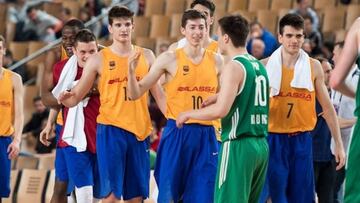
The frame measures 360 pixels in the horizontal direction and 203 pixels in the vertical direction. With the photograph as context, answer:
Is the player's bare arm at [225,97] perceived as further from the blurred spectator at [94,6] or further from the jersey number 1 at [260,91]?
the blurred spectator at [94,6]

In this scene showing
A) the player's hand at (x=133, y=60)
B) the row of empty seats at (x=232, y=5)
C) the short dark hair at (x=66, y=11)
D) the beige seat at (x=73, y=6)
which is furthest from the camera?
the beige seat at (x=73, y=6)

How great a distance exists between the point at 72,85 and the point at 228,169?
2617 millimetres

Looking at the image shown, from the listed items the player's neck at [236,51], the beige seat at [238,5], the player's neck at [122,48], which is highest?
the beige seat at [238,5]

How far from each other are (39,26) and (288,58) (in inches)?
430

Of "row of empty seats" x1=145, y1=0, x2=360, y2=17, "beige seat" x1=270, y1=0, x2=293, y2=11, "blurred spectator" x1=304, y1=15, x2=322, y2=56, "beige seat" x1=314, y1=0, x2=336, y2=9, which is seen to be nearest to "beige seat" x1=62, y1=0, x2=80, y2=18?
"row of empty seats" x1=145, y1=0, x2=360, y2=17

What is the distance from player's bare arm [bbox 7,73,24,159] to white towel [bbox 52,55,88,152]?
28.6 inches

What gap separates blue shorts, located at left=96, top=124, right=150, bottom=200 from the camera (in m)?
12.9

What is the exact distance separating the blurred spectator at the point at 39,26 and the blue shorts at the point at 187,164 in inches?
422

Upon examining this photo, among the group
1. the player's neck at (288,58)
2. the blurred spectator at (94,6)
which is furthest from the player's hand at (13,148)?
the blurred spectator at (94,6)

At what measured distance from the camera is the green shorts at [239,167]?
1122 centimetres

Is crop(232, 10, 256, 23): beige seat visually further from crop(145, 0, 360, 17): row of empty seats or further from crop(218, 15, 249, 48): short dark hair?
crop(218, 15, 249, 48): short dark hair

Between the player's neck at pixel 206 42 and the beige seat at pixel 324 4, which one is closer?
the player's neck at pixel 206 42

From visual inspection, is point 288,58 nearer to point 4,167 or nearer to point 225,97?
point 225,97

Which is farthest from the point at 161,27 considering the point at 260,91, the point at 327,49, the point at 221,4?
the point at 260,91
